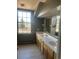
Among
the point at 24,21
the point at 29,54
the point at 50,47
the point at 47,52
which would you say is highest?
the point at 24,21

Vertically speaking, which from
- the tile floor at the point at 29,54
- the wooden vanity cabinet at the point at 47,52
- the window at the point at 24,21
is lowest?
the tile floor at the point at 29,54

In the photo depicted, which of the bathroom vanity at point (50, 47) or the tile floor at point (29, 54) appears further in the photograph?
the tile floor at point (29, 54)

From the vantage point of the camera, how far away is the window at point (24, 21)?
6.85m

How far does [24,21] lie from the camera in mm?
6945

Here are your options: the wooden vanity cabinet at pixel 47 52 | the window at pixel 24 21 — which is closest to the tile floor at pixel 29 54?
the wooden vanity cabinet at pixel 47 52

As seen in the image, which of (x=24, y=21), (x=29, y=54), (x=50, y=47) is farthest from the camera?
(x=24, y=21)

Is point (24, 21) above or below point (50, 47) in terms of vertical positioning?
above

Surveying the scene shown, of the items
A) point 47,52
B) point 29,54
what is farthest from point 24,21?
point 47,52

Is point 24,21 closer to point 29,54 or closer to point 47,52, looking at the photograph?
point 29,54

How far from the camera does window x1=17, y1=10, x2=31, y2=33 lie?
685cm

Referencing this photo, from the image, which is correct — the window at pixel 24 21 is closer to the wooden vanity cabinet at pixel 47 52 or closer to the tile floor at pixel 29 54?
the tile floor at pixel 29 54
